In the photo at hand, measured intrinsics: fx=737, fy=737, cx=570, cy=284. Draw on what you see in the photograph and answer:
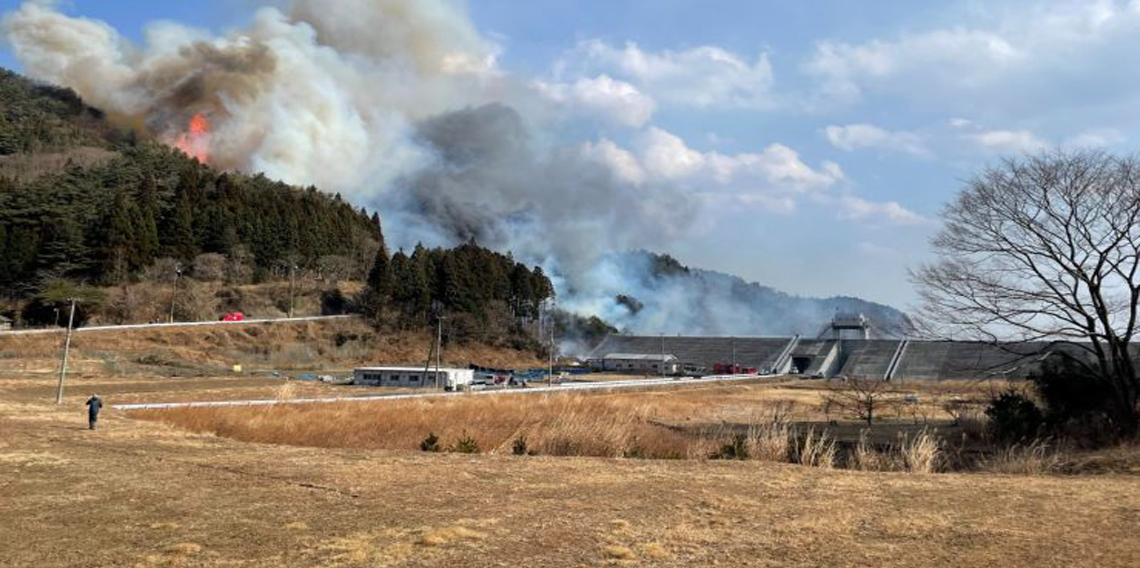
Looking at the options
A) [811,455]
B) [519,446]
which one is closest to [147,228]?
[519,446]

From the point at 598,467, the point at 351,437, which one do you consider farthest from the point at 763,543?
the point at 351,437

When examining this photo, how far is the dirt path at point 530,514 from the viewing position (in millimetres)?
8656

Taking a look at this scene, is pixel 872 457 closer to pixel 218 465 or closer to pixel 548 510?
pixel 548 510

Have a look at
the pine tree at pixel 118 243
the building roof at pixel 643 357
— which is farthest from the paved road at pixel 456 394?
the pine tree at pixel 118 243

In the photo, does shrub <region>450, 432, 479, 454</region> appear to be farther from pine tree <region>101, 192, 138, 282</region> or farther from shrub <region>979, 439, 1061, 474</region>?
pine tree <region>101, 192, 138, 282</region>

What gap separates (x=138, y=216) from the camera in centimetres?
10000

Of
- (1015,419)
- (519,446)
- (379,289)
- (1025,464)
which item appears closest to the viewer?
(1025,464)

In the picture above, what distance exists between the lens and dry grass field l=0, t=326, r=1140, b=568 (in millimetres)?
8672

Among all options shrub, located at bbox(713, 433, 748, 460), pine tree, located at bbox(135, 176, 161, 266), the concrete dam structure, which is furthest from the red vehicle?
shrub, located at bbox(713, 433, 748, 460)

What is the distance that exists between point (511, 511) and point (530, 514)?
14.1 inches

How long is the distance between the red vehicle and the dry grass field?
79.7 m

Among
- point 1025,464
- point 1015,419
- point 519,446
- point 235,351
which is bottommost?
point 519,446

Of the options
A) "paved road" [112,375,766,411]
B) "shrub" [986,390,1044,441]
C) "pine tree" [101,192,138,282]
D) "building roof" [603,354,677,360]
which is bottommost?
"paved road" [112,375,766,411]

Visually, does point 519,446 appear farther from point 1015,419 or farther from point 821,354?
point 821,354
